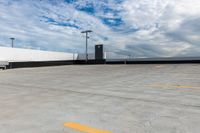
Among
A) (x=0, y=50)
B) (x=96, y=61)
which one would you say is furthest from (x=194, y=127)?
(x=96, y=61)

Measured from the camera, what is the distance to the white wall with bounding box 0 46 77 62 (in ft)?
89.7

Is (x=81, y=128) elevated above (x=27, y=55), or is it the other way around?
A: (x=27, y=55)

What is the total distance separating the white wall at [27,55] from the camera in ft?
89.7

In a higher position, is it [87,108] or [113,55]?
[113,55]

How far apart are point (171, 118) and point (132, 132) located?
3.69ft

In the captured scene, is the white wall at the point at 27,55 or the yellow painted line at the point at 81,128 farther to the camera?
the white wall at the point at 27,55

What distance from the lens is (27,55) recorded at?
1209 inches

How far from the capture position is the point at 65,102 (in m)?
5.18

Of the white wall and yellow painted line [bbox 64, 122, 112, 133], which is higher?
the white wall

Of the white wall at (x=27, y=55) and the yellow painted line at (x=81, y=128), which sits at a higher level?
the white wall at (x=27, y=55)

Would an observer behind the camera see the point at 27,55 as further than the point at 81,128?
Yes

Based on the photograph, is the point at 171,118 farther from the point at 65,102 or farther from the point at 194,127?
the point at 65,102

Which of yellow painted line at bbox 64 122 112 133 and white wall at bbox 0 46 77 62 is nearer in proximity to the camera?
yellow painted line at bbox 64 122 112 133

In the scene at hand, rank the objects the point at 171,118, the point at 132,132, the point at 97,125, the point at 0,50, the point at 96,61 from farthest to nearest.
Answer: the point at 96,61 → the point at 0,50 → the point at 171,118 → the point at 97,125 → the point at 132,132
